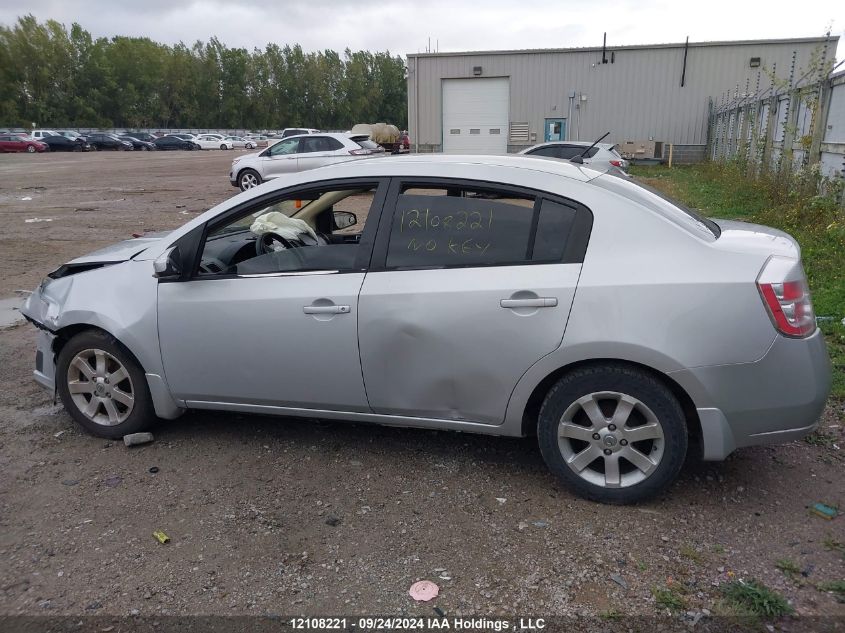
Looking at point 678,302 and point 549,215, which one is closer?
point 678,302

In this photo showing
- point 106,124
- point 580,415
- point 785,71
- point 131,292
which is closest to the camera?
point 580,415

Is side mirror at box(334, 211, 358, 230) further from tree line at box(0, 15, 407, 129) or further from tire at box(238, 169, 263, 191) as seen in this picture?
tree line at box(0, 15, 407, 129)

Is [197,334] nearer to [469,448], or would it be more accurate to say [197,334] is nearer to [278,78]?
[469,448]

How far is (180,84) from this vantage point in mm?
94750

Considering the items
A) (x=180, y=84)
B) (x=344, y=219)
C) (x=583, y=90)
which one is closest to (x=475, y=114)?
(x=583, y=90)

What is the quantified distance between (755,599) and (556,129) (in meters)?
28.1

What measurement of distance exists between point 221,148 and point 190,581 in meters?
66.8

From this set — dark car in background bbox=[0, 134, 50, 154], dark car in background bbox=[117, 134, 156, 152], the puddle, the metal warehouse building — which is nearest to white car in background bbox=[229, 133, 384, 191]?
the metal warehouse building

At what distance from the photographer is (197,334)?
12.8 ft

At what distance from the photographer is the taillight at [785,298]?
3.05m

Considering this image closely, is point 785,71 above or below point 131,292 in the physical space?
above

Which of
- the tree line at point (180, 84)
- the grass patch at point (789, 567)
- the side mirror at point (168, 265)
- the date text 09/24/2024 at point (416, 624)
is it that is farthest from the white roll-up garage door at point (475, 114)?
the tree line at point (180, 84)

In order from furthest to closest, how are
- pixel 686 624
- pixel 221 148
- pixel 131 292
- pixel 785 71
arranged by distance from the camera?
pixel 221 148 → pixel 785 71 → pixel 131 292 → pixel 686 624

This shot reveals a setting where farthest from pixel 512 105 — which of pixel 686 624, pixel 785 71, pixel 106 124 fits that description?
pixel 106 124
